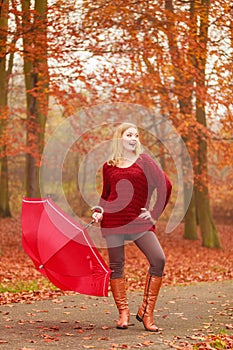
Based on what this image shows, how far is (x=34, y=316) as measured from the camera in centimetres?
830

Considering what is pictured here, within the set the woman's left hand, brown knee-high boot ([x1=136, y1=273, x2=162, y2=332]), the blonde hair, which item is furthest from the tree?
brown knee-high boot ([x1=136, y1=273, x2=162, y2=332])

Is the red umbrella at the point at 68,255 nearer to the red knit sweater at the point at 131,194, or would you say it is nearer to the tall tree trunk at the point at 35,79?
the red knit sweater at the point at 131,194

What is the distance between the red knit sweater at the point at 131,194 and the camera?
692cm

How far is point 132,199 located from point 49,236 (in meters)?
1.06

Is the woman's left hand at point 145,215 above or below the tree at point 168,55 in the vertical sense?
below

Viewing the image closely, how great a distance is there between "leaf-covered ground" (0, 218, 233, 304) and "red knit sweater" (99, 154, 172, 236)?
11.7 feet

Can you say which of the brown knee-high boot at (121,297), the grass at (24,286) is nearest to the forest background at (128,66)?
the grass at (24,286)

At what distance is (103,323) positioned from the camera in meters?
7.75

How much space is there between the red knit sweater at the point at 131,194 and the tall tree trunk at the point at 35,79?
23.9 feet

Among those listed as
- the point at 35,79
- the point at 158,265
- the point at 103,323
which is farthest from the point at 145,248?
the point at 35,79

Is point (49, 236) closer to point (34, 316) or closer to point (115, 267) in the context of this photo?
point (115, 267)

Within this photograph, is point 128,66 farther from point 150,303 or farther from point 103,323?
point 150,303

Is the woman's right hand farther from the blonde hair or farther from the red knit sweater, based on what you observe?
the blonde hair

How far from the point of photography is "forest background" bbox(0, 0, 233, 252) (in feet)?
49.6
